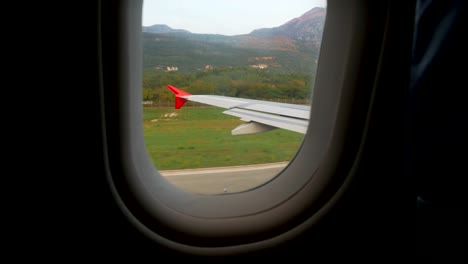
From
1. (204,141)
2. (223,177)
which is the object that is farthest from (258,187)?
(204,141)

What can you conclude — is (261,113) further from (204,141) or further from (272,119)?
(204,141)

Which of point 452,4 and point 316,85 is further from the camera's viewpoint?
point 316,85

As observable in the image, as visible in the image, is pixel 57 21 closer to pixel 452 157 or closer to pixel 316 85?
pixel 316 85

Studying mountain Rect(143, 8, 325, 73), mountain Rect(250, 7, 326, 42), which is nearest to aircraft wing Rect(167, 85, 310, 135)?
mountain Rect(143, 8, 325, 73)

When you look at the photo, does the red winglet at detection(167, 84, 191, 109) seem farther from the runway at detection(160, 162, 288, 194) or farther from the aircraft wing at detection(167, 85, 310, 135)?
the runway at detection(160, 162, 288, 194)

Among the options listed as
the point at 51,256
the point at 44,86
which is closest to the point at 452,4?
the point at 44,86
